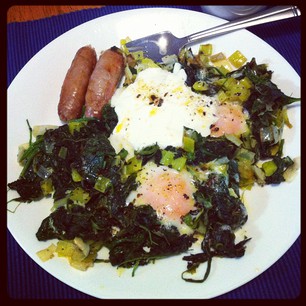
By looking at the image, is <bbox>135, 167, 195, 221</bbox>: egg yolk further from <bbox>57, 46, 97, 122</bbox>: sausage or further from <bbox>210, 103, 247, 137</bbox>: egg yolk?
<bbox>57, 46, 97, 122</bbox>: sausage

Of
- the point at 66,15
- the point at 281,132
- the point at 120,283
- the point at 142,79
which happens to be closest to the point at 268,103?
the point at 281,132

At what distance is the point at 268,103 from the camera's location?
294 cm

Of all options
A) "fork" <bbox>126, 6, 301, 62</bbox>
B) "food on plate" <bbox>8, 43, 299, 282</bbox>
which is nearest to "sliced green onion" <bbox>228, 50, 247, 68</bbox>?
"food on plate" <bbox>8, 43, 299, 282</bbox>

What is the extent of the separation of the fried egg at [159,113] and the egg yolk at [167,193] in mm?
259

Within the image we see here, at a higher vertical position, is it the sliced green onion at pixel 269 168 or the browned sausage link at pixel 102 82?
the browned sausage link at pixel 102 82

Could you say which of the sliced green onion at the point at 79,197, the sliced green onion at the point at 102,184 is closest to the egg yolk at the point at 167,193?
the sliced green onion at the point at 102,184

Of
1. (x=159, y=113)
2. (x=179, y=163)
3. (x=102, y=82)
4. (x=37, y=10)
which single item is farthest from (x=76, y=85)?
(x=37, y=10)

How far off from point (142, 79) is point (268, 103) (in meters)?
0.96

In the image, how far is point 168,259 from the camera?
8.29ft

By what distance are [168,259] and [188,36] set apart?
1.82m

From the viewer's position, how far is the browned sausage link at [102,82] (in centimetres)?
304

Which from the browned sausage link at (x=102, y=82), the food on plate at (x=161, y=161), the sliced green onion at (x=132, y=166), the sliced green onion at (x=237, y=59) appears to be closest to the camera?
the food on plate at (x=161, y=161)

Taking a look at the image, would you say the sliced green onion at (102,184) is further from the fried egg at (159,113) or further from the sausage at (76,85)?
the sausage at (76,85)

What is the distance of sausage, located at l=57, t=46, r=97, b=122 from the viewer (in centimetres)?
300
